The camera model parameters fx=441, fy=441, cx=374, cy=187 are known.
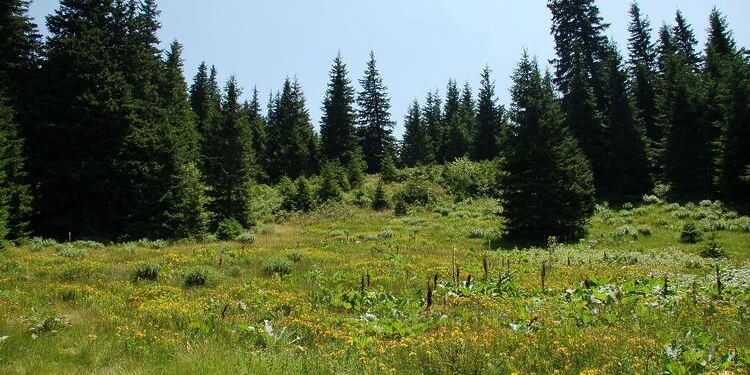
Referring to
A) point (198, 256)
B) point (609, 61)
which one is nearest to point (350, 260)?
point (198, 256)

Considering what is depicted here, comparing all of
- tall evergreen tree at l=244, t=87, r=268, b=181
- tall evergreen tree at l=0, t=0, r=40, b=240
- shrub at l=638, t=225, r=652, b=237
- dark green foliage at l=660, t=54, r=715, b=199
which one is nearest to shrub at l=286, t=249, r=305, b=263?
tall evergreen tree at l=0, t=0, r=40, b=240

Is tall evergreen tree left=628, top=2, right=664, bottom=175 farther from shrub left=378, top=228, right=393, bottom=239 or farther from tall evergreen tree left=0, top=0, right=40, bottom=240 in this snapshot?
tall evergreen tree left=0, top=0, right=40, bottom=240

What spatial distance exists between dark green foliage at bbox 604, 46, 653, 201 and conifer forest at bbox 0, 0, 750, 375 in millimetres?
175

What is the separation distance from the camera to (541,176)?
89.4 feet

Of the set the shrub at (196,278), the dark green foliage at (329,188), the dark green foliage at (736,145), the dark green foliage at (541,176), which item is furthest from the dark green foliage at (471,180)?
the shrub at (196,278)

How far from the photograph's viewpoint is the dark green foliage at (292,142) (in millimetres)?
59656

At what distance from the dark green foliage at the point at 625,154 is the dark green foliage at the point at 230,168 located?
31.4m

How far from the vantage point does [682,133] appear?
122ft

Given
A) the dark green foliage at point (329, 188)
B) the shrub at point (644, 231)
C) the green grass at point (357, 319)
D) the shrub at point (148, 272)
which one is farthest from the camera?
the dark green foliage at point (329, 188)

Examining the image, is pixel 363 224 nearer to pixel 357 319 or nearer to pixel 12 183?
pixel 12 183

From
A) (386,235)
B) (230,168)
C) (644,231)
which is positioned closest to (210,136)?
(230,168)

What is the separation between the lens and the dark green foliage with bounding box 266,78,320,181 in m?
59.7

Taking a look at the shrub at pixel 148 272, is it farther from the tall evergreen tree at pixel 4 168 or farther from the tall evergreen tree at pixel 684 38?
the tall evergreen tree at pixel 684 38

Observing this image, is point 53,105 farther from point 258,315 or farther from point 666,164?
point 666,164
